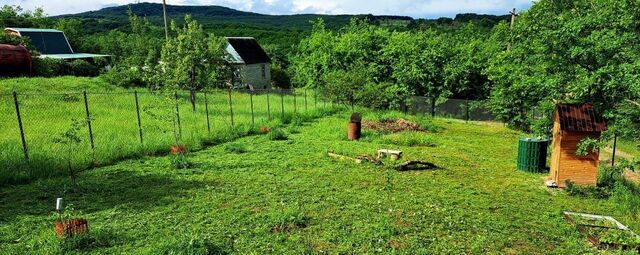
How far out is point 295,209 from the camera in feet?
24.9

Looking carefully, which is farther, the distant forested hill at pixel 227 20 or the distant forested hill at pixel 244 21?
the distant forested hill at pixel 227 20

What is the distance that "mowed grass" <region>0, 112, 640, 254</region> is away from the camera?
629 centimetres

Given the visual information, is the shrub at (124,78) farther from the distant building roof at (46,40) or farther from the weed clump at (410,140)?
the weed clump at (410,140)

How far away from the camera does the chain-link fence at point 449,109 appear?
28.6 meters

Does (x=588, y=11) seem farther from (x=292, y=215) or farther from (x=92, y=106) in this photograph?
(x=92, y=106)

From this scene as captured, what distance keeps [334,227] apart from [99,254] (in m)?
3.58

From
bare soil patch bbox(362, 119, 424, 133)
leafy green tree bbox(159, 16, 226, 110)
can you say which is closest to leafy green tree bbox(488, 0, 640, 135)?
bare soil patch bbox(362, 119, 424, 133)

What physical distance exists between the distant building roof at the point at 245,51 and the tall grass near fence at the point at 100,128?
25019 millimetres

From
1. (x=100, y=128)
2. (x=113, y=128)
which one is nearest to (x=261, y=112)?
(x=113, y=128)

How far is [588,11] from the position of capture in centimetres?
1012

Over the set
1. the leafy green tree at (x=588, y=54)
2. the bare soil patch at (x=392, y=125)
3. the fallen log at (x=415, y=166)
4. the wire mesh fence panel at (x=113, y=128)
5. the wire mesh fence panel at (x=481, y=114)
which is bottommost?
the wire mesh fence panel at (x=481, y=114)

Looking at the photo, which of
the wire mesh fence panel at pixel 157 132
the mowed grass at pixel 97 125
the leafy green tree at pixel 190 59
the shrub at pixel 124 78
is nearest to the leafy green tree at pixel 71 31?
the shrub at pixel 124 78

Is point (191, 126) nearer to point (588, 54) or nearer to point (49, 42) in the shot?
point (588, 54)

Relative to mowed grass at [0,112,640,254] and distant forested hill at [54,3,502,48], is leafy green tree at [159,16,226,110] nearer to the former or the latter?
mowed grass at [0,112,640,254]
